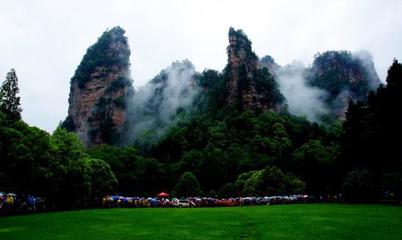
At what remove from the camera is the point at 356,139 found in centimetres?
6091

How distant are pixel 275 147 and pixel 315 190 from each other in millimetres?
33988

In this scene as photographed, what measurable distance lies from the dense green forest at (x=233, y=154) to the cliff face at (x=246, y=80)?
0.40 metres

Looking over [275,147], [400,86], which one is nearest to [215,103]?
→ [275,147]

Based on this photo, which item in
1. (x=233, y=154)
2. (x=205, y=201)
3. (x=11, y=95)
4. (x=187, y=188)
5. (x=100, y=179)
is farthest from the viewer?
(x=233, y=154)

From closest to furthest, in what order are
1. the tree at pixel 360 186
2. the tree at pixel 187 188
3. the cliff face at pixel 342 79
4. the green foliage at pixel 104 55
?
the tree at pixel 360 186 < the tree at pixel 187 188 < the green foliage at pixel 104 55 < the cliff face at pixel 342 79

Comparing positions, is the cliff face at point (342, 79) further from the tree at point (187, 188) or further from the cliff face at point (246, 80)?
the tree at point (187, 188)

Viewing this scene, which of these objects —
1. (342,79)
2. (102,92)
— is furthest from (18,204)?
(342,79)

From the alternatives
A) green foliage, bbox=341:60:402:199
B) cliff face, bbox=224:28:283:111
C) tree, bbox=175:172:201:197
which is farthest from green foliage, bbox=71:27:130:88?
green foliage, bbox=341:60:402:199

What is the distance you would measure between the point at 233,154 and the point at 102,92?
76.3 meters

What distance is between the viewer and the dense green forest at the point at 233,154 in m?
44.2

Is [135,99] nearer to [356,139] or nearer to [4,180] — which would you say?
[356,139]

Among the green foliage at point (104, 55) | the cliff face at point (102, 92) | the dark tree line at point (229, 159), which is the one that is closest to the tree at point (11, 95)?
the dark tree line at point (229, 159)

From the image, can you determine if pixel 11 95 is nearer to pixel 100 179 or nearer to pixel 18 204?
pixel 18 204

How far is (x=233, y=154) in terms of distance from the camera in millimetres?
101250
